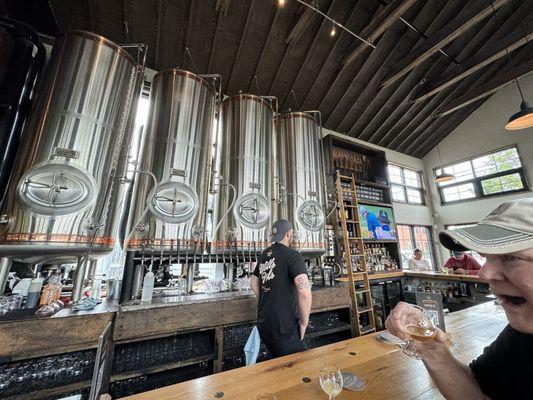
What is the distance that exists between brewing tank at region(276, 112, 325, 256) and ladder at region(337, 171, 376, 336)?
1.12 m

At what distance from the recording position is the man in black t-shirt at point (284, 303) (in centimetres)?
182

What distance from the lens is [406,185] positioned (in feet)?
26.1

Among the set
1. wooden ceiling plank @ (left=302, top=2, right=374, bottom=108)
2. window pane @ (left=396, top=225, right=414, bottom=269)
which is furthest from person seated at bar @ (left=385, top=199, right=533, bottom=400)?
window pane @ (left=396, top=225, right=414, bottom=269)

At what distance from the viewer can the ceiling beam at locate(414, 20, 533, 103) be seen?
15.2 feet

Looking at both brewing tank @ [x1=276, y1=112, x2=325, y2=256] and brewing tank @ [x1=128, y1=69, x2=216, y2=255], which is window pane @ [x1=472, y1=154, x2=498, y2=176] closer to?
brewing tank @ [x1=276, y1=112, x2=325, y2=256]

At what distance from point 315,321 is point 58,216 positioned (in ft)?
9.87

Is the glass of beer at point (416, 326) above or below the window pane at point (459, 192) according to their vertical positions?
below

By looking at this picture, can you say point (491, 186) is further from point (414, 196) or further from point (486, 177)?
point (414, 196)

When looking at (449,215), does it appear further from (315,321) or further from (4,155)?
(4,155)

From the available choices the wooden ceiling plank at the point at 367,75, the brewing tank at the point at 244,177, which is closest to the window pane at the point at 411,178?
the wooden ceiling plank at the point at 367,75

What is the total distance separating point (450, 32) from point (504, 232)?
5526mm

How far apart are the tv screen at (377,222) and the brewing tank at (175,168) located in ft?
14.6

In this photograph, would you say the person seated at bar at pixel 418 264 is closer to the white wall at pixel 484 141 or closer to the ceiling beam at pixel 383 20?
the white wall at pixel 484 141

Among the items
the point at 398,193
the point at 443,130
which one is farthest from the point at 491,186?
the point at 398,193
